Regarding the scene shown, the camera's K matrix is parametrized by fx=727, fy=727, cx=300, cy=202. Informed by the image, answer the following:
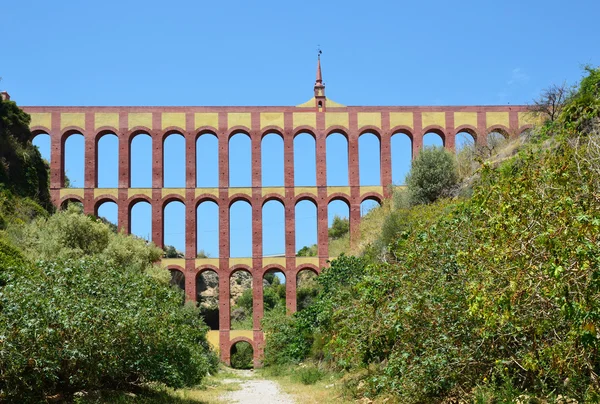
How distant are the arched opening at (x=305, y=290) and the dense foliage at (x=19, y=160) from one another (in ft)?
54.2

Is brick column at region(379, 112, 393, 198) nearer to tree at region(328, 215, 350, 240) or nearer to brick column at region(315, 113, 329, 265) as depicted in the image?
brick column at region(315, 113, 329, 265)

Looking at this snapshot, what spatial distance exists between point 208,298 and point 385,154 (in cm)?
1950

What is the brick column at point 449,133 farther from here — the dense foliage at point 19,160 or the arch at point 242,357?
the dense foliage at point 19,160

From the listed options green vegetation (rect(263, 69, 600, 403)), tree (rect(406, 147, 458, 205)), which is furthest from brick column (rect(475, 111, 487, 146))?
green vegetation (rect(263, 69, 600, 403))

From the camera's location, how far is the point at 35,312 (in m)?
10.2

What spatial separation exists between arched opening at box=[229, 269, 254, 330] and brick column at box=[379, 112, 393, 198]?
14311 mm

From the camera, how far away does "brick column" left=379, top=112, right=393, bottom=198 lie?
1591 inches

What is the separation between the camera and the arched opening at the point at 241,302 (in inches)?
2002

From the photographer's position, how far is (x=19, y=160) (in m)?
34.1

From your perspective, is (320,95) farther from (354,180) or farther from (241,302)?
(241,302)

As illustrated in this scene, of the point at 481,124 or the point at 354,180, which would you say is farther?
the point at 481,124

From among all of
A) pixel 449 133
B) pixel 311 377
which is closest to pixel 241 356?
pixel 449 133

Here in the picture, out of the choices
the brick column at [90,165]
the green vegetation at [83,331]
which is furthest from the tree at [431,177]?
the brick column at [90,165]

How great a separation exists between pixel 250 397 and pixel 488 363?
991 centimetres
